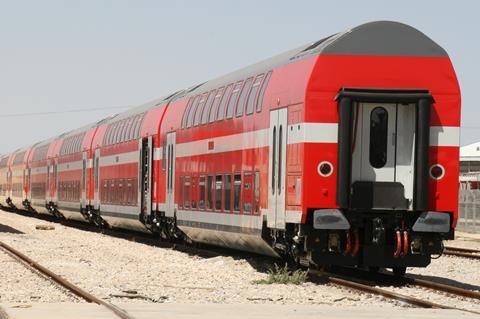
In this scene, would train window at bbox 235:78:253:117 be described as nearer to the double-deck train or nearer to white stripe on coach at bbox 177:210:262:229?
the double-deck train

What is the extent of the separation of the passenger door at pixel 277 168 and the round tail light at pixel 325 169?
3.68ft

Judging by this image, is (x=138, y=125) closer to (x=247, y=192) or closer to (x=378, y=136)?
(x=247, y=192)

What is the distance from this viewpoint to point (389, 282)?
16953mm

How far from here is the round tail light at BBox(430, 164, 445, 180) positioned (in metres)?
16.3

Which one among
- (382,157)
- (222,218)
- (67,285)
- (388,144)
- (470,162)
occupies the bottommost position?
(67,285)

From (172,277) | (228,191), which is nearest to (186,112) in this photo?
(228,191)

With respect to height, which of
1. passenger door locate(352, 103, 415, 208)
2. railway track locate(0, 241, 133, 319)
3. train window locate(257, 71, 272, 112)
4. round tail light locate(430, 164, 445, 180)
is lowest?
railway track locate(0, 241, 133, 319)

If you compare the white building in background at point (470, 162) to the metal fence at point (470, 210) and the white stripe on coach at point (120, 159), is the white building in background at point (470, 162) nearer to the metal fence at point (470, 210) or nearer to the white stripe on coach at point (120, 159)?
the metal fence at point (470, 210)

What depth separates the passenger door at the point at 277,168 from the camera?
17172mm

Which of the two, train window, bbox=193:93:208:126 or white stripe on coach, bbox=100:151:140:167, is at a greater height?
train window, bbox=193:93:208:126

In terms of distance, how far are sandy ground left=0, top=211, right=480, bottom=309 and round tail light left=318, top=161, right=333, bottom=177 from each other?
5.24 ft

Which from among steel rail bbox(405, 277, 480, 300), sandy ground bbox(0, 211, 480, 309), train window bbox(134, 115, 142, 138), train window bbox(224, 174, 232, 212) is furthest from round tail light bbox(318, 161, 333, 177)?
train window bbox(134, 115, 142, 138)

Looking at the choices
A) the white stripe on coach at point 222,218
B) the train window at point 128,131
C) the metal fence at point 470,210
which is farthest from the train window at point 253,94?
the metal fence at point 470,210

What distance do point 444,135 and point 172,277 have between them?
4925 mm
